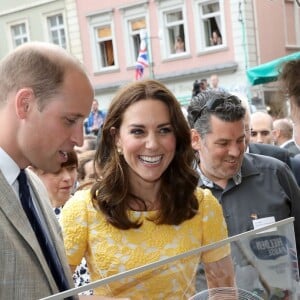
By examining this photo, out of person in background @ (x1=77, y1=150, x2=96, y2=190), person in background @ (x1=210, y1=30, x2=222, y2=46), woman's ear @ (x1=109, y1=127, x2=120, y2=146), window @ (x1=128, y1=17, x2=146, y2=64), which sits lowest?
person in background @ (x1=77, y1=150, x2=96, y2=190)

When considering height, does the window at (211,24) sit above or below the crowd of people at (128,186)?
above

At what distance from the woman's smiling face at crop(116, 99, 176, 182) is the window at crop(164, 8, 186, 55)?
11363 mm

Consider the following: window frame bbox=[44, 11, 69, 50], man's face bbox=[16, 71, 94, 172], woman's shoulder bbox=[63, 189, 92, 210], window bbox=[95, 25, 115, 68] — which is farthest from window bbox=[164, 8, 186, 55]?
man's face bbox=[16, 71, 94, 172]

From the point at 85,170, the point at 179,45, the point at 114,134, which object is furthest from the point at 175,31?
the point at 114,134

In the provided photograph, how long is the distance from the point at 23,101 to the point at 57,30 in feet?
47.7

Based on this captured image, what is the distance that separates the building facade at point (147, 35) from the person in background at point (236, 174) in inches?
297

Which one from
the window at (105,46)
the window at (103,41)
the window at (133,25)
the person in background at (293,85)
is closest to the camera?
the person in background at (293,85)

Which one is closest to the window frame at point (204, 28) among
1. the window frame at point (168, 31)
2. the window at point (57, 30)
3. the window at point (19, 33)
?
the window frame at point (168, 31)

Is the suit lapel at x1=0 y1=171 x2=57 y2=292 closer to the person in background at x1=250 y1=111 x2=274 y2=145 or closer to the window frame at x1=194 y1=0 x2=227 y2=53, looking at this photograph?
the person in background at x1=250 y1=111 x2=274 y2=145

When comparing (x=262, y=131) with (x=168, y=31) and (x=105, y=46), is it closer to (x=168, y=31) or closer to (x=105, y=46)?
(x=168, y=31)

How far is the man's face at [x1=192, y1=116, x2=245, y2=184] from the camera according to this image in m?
1.69

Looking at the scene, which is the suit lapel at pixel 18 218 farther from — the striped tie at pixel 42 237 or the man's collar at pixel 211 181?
the man's collar at pixel 211 181

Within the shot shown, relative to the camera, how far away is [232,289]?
0.93 meters

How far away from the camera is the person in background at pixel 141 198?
1.27m
